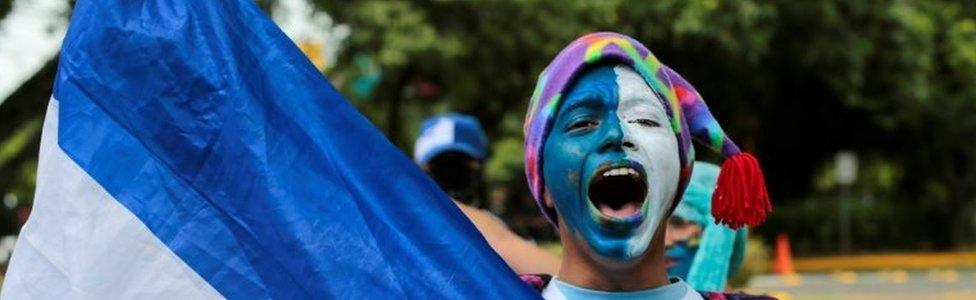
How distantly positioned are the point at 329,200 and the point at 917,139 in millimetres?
27681

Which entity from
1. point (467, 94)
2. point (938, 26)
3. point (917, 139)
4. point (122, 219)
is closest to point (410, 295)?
point (122, 219)

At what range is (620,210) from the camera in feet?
7.38

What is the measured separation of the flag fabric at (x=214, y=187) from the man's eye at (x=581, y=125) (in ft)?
0.78

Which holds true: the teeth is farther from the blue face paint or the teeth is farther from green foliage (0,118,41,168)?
green foliage (0,118,41,168)

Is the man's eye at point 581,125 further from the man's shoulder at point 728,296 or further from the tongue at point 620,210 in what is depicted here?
the man's shoulder at point 728,296

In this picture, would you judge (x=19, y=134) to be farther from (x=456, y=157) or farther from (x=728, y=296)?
(x=728, y=296)

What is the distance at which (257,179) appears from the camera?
236 cm

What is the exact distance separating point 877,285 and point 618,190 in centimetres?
2020

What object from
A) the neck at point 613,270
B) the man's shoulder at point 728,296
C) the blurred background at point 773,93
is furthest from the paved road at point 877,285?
the neck at point 613,270

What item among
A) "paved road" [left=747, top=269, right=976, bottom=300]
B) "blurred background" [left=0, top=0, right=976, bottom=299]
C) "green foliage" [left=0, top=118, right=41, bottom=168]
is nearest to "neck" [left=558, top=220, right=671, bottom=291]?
"blurred background" [left=0, top=0, right=976, bottom=299]

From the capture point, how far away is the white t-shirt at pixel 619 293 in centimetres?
234

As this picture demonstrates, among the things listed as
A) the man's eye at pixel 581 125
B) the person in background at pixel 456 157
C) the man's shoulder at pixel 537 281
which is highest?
the man's eye at pixel 581 125

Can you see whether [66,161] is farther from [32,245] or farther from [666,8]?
[666,8]

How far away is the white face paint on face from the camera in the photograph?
2256 mm
